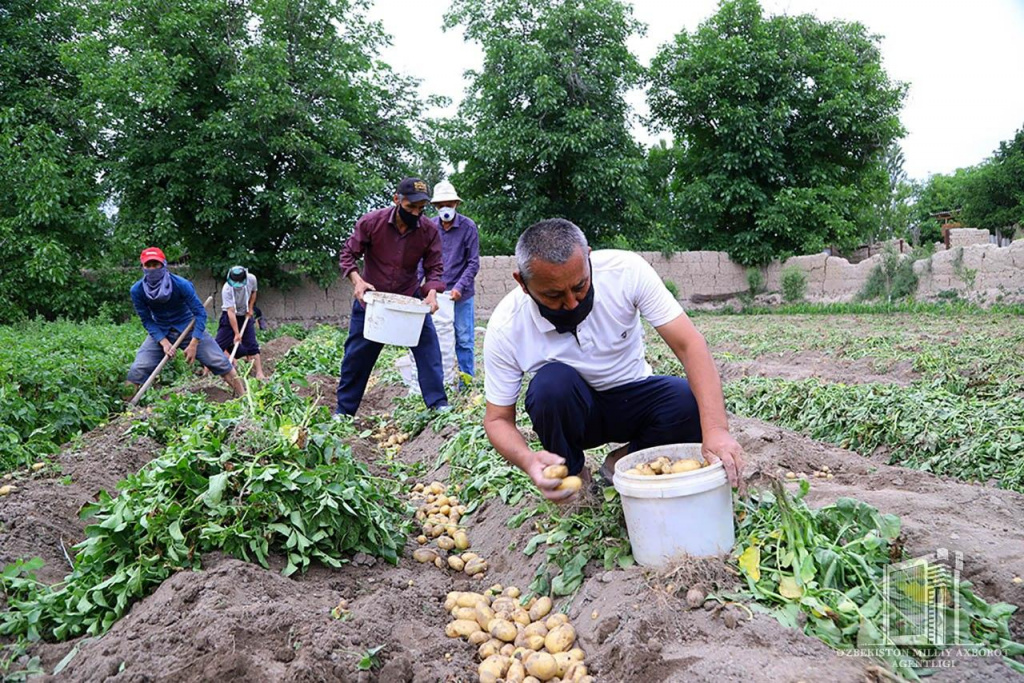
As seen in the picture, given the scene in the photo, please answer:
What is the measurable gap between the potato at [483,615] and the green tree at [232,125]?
13031mm

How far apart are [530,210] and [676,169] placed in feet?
18.2

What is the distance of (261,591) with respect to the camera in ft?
7.54

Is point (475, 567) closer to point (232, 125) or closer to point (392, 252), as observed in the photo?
point (392, 252)

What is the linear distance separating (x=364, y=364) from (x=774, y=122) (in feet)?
57.2

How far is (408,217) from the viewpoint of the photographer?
15.9 ft

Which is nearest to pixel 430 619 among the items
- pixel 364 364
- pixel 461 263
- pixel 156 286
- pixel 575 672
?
pixel 575 672

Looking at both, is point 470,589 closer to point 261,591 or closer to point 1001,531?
point 261,591

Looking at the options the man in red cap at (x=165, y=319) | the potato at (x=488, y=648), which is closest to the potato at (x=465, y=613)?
the potato at (x=488, y=648)

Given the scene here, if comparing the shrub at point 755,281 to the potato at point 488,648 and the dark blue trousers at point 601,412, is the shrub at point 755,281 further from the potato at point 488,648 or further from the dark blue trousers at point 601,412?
the potato at point 488,648

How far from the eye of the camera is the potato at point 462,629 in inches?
92.0

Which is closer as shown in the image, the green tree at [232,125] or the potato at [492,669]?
the potato at [492,669]

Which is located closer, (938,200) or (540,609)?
(540,609)

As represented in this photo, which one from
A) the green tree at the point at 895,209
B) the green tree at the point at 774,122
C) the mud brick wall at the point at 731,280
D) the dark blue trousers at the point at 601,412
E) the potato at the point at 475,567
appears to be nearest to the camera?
the dark blue trousers at the point at 601,412

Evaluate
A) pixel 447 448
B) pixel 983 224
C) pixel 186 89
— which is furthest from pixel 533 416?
pixel 983 224
